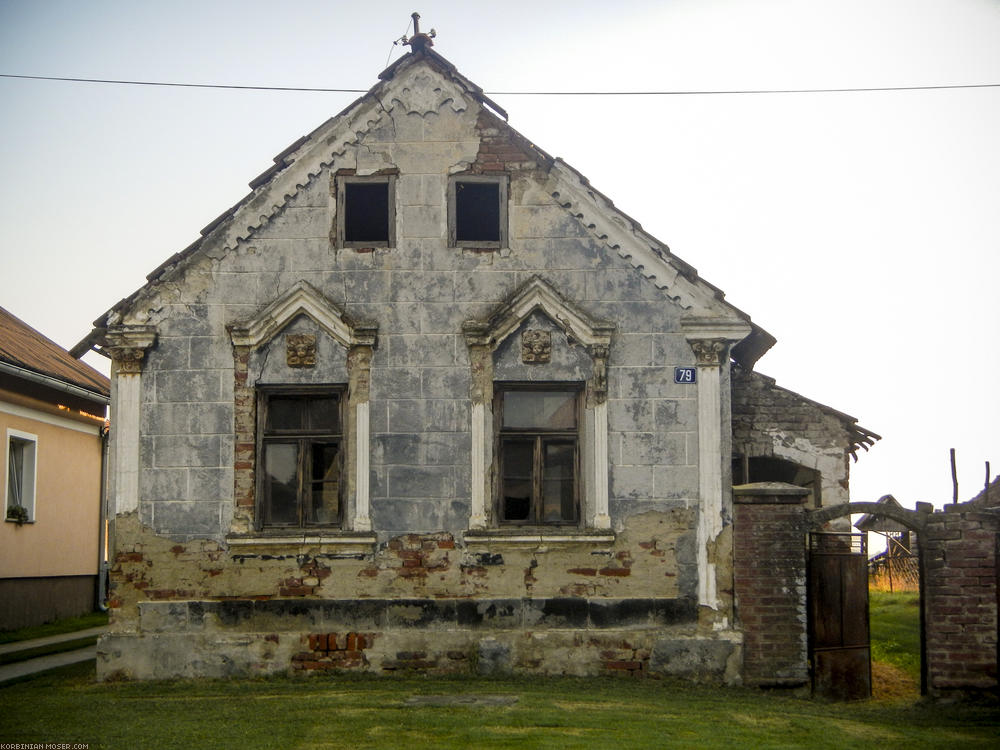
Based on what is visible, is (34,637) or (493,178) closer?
(493,178)

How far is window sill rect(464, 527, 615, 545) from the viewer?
13.5 m

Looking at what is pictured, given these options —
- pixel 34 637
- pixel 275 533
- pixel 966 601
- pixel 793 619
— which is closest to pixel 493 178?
pixel 275 533

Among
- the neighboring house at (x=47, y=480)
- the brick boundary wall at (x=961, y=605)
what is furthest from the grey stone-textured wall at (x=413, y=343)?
the neighboring house at (x=47, y=480)

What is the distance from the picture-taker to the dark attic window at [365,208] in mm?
14180

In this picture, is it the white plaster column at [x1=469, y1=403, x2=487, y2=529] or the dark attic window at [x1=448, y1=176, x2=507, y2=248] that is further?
the dark attic window at [x1=448, y1=176, x2=507, y2=248]

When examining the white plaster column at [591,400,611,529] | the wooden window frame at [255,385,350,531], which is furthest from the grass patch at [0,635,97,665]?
the white plaster column at [591,400,611,529]

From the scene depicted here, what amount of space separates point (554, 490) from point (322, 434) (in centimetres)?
267

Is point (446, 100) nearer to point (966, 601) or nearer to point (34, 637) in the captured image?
point (966, 601)

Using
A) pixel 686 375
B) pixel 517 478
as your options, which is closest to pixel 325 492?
pixel 517 478

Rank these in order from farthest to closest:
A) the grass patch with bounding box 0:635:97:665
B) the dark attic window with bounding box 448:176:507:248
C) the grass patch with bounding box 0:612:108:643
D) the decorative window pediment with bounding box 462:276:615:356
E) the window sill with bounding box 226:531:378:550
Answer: the grass patch with bounding box 0:612:108:643 < the grass patch with bounding box 0:635:97:665 < the dark attic window with bounding box 448:176:507:248 < the decorative window pediment with bounding box 462:276:615:356 < the window sill with bounding box 226:531:378:550

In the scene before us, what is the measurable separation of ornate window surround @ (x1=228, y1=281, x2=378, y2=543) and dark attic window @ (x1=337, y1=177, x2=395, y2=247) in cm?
86

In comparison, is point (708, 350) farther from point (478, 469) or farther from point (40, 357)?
point (40, 357)

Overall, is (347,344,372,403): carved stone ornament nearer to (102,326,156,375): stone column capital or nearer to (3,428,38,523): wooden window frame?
(102,326,156,375): stone column capital

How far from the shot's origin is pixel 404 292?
46.0 ft
